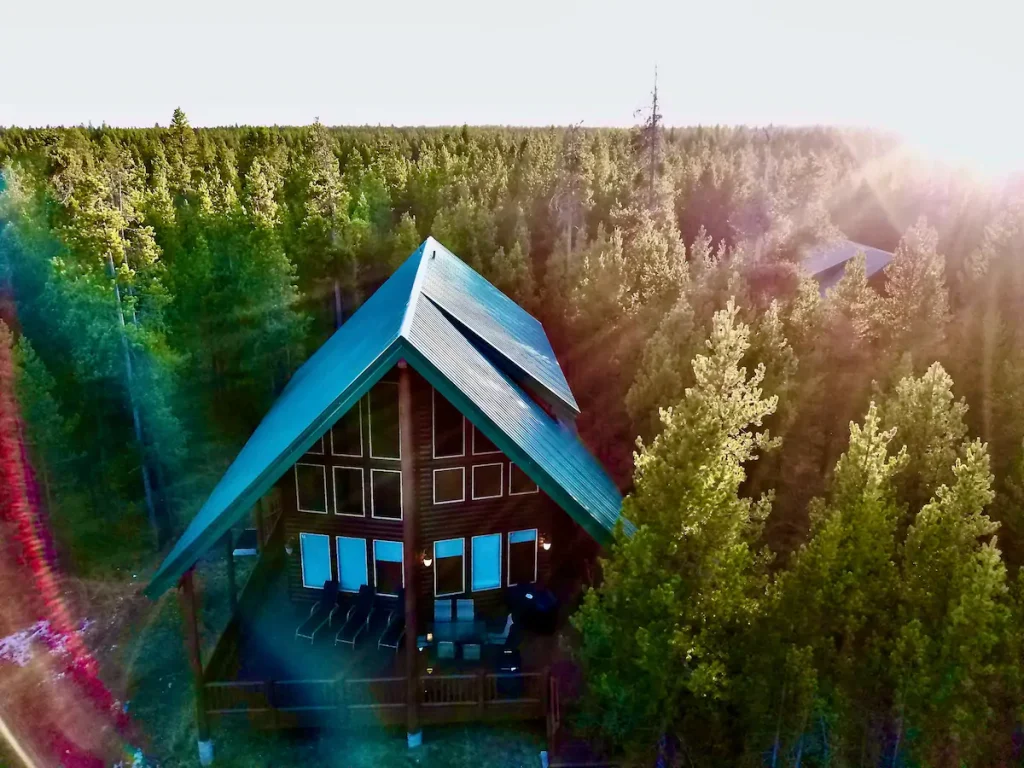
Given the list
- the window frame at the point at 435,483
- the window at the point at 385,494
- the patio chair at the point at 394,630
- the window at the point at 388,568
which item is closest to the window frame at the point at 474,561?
the window frame at the point at 435,483

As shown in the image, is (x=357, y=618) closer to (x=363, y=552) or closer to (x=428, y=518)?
(x=363, y=552)

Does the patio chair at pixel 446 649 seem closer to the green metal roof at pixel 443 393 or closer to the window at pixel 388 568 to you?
the window at pixel 388 568

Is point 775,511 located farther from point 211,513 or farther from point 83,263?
point 83,263

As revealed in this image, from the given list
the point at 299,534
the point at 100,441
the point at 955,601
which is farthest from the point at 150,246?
the point at 955,601

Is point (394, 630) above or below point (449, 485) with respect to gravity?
below

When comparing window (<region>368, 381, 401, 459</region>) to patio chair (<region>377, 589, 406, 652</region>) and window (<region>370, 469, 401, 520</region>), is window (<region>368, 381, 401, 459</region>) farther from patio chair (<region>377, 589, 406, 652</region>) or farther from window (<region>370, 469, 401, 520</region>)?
patio chair (<region>377, 589, 406, 652</region>)

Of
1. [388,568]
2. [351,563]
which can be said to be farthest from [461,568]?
[351,563]
